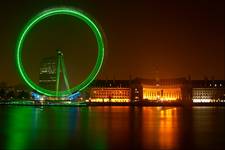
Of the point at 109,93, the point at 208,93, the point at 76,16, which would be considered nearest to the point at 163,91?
the point at 208,93

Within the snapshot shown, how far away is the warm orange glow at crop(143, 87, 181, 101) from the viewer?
103 metres

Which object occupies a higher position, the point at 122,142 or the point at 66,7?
the point at 66,7

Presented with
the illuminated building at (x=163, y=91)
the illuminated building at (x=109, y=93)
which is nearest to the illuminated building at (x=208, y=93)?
the illuminated building at (x=163, y=91)

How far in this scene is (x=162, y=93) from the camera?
103m

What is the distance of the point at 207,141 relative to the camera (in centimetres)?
2020

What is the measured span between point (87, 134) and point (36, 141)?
3.05 meters

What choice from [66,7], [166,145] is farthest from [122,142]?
[66,7]

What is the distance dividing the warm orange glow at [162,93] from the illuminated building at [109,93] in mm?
3595

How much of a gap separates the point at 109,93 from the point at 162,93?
10501 millimetres

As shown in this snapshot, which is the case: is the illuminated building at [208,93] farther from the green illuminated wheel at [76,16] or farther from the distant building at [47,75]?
the green illuminated wheel at [76,16]

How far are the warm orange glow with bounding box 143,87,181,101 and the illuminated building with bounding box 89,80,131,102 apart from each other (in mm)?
3595

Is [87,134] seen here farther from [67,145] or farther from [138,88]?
[138,88]

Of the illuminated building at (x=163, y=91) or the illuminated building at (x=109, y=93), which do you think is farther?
the illuminated building at (x=163, y=91)

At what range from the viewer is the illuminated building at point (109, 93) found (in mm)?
102500
